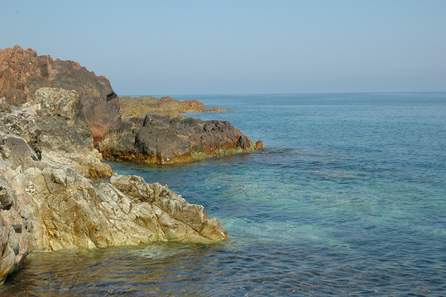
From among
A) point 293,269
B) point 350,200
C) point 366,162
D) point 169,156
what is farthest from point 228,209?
point 366,162

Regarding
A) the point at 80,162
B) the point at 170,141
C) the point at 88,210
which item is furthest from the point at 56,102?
the point at 88,210

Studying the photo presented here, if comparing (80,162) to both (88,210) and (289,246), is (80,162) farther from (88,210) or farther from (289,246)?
(289,246)

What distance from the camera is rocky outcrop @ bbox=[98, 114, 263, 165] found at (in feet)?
176

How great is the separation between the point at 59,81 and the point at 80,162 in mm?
21946

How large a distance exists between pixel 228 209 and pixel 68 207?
1211cm

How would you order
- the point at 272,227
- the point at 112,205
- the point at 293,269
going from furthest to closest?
the point at 272,227 < the point at 112,205 < the point at 293,269

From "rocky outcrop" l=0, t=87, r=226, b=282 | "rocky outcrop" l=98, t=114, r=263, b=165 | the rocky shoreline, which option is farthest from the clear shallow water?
"rocky outcrop" l=98, t=114, r=263, b=165

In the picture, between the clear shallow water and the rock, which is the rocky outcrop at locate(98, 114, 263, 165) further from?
the rock

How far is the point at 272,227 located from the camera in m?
28.7

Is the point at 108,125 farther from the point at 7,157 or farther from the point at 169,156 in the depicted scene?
the point at 7,157

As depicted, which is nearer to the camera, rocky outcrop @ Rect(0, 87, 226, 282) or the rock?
rocky outcrop @ Rect(0, 87, 226, 282)

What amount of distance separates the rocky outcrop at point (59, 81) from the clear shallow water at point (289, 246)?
12.8 m

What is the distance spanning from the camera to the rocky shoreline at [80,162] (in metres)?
23.4

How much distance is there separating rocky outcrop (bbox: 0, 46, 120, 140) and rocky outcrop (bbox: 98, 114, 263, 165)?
375 cm
